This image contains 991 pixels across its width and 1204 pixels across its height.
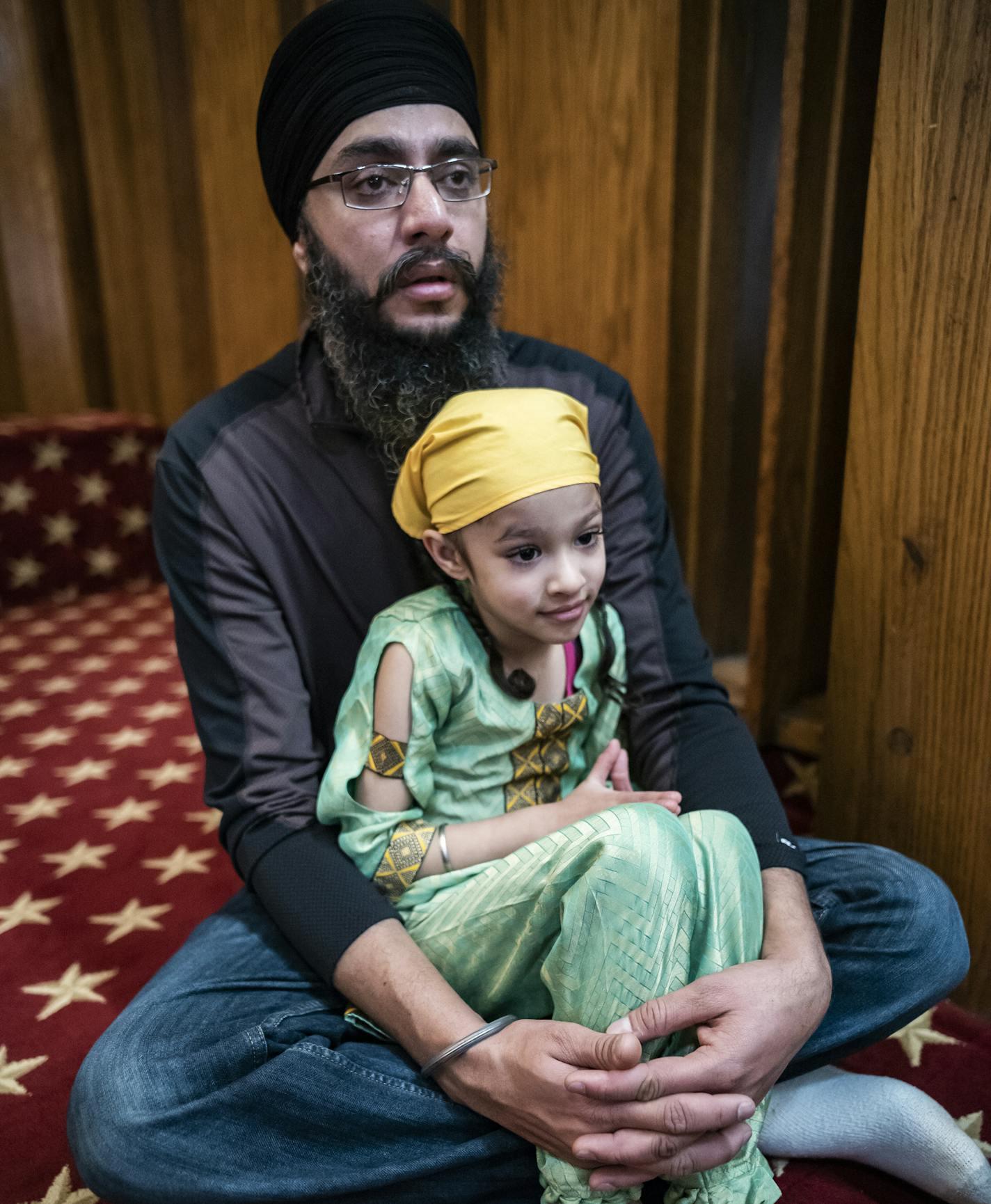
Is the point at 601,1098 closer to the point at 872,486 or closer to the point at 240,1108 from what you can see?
the point at 240,1108

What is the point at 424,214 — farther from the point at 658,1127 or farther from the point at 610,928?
the point at 658,1127

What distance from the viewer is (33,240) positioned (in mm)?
3562

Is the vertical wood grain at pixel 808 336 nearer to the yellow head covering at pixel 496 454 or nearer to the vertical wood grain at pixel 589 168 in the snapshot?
the vertical wood grain at pixel 589 168

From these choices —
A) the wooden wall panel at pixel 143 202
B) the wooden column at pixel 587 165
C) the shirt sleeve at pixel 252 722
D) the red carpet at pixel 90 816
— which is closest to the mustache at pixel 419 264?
the shirt sleeve at pixel 252 722

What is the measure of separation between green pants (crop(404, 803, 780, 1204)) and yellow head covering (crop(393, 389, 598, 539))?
383 millimetres

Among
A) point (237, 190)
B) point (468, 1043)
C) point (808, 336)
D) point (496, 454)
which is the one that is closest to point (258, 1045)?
point (468, 1043)

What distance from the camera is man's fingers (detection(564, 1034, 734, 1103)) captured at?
962 mm

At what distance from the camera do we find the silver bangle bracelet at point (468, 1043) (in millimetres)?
1056

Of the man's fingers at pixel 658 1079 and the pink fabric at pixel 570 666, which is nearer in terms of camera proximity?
the man's fingers at pixel 658 1079

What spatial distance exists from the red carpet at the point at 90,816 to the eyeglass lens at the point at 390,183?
Result: 4.11 feet

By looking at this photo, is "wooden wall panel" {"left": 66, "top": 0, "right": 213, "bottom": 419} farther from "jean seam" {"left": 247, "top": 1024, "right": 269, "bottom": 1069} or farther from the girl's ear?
"jean seam" {"left": 247, "top": 1024, "right": 269, "bottom": 1069}

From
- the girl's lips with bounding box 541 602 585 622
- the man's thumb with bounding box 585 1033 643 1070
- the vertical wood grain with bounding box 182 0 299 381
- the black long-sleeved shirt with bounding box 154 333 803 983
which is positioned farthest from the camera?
the vertical wood grain with bounding box 182 0 299 381

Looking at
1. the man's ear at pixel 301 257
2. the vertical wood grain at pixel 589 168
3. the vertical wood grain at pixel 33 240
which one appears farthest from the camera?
the vertical wood grain at pixel 33 240

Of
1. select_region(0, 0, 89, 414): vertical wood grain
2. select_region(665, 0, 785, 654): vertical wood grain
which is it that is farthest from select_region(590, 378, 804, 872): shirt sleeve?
select_region(0, 0, 89, 414): vertical wood grain
